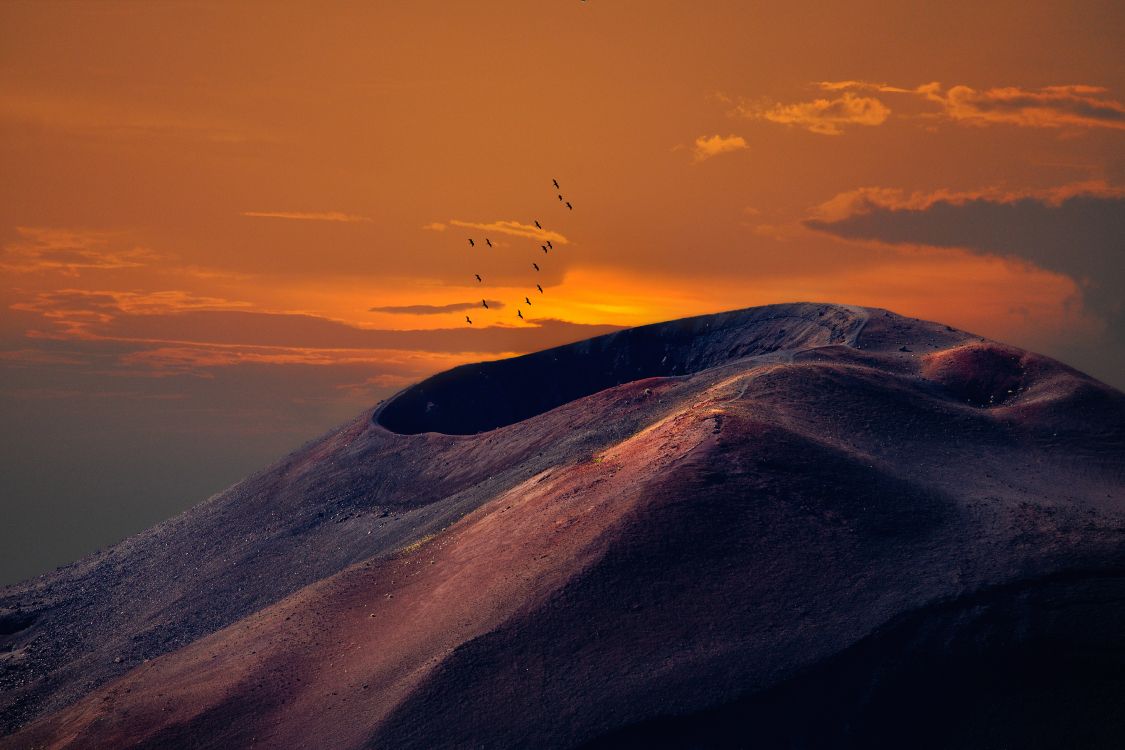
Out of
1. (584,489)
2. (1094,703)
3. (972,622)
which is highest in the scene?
(584,489)

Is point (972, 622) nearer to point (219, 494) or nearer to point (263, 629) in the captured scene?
point (263, 629)

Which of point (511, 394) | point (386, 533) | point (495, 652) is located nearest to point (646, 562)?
point (495, 652)

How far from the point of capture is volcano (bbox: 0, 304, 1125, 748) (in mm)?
22047

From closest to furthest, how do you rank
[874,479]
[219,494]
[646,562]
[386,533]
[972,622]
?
[972,622] < [646,562] < [874,479] < [386,533] < [219,494]

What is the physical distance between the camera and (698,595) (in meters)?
24.2

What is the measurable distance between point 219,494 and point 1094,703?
5481 cm

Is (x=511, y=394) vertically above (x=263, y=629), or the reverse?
(x=511, y=394)

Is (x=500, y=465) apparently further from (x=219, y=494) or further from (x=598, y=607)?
(x=219, y=494)

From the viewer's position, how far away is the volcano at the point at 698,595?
22.0 meters

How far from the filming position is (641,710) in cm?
2120

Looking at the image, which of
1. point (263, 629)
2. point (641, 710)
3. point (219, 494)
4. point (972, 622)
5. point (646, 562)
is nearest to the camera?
point (641, 710)

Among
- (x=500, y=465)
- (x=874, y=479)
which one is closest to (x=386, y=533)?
(x=500, y=465)

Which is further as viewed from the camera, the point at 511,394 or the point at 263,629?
the point at 511,394

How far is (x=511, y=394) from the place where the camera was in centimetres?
7075
